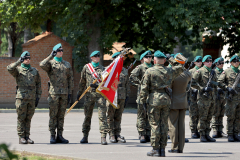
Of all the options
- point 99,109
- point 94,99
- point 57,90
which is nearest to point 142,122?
point 99,109

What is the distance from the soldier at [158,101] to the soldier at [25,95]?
280 centimetres

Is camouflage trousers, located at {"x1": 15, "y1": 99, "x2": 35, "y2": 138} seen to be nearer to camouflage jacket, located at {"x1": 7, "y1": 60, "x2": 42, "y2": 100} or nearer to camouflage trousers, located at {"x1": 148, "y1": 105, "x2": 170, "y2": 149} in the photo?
camouflage jacket, located at {"x1": 7, "y1": 60, "x2": 42, "y2": 100}

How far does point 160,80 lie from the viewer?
7.80 meters

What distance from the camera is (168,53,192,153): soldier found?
8328 mm

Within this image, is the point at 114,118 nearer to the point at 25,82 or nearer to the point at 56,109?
the point at 56,109

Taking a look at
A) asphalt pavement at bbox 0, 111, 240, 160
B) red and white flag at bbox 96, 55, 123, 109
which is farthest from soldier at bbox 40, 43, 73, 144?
red and white flag at bbox 96, 55, 123, 109

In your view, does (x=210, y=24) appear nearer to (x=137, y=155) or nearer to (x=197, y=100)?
(x=197, y=100)

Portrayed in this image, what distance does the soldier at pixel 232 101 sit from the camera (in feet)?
34.7

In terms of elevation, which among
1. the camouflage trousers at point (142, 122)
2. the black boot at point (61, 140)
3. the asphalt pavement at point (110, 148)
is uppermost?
the camouflage trousers at point (142, 122)

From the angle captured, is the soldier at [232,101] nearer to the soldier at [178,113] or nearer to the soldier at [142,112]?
the soldier at [142,112]

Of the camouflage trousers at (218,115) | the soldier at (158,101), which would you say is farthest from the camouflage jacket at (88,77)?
the camouflage trousers at (218,115)

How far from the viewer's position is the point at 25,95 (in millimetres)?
9172

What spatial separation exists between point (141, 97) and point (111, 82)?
169cm

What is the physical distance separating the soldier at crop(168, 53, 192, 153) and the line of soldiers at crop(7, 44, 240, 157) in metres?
0.41
